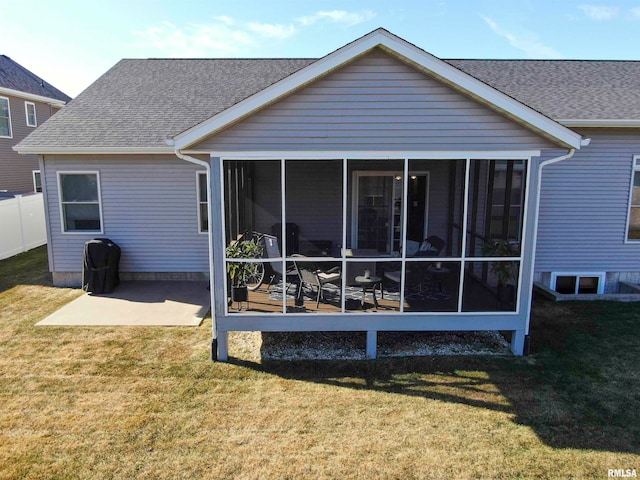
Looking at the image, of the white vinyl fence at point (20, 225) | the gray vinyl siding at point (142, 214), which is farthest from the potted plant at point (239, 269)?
the white vinyl fence at point (20, 225)

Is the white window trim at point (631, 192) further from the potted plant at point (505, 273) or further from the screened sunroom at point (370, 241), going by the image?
the potted plant at point (505, 273)

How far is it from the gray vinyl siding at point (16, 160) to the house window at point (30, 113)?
6.7 inches

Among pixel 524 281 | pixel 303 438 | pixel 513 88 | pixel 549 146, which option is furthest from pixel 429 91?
pixel 513 88

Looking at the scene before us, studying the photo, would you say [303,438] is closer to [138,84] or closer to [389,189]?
[389,189]

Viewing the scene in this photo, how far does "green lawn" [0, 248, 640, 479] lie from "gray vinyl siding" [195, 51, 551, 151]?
9.99 feet

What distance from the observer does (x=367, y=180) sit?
9.72m

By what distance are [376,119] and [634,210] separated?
22.8ft

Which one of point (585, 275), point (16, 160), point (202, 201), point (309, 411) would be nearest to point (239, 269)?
point (309, 411)

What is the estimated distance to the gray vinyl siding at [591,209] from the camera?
8789mm

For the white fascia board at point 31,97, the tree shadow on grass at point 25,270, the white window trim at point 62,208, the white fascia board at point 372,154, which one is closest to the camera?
the white fascia board at point 372,154

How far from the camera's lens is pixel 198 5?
11.4m

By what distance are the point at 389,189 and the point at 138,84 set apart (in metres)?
7.41

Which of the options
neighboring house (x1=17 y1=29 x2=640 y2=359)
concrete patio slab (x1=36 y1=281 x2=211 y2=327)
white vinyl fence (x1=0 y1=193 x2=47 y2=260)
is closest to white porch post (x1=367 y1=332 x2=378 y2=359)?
neighboring house (x1=17 y1=29 x2=640 y2=359)

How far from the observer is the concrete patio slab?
7621 mm
